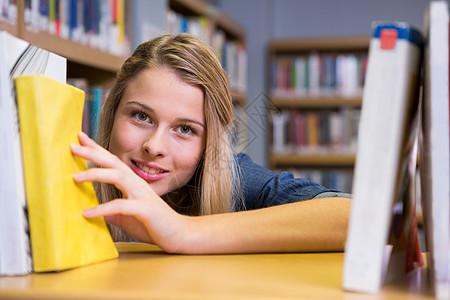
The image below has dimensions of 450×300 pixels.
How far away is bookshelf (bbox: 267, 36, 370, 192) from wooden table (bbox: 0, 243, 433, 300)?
2.98 meters

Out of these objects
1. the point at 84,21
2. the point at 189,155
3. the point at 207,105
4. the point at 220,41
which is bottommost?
the point at 189,155

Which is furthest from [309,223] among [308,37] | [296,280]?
[308,37]

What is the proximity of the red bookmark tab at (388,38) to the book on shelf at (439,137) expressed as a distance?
0.10 ft

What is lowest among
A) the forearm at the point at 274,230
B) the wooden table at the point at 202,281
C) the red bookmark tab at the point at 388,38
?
the wooden table at the point at 202,281

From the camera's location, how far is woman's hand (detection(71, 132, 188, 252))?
1.96ft

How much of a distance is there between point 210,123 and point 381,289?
2.22 feet

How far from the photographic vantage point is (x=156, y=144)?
1021 millimetres

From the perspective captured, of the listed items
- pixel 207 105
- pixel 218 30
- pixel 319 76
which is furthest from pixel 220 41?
pixel 207 105

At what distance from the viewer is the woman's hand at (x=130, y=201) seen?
1.96ft

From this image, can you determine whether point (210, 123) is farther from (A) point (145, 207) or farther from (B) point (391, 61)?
(B) point (391, 61)

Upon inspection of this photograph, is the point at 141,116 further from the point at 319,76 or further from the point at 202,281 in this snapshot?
the point at 319,76

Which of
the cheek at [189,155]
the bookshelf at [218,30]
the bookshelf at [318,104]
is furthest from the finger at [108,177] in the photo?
the bookshelf at [318,104]

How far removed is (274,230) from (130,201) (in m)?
0.21

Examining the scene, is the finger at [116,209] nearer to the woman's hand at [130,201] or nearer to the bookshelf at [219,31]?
the woman's hand at [130,201]
